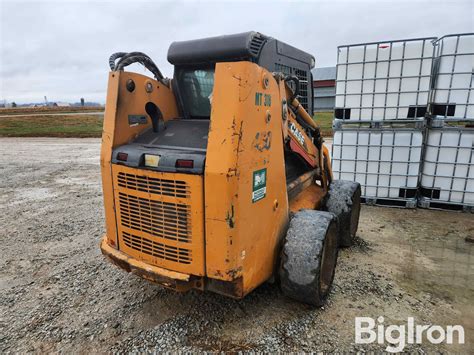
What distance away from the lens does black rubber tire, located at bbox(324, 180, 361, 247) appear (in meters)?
4.00

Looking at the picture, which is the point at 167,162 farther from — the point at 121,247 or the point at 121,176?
the point at 121,247

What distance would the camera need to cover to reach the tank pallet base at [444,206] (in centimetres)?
556

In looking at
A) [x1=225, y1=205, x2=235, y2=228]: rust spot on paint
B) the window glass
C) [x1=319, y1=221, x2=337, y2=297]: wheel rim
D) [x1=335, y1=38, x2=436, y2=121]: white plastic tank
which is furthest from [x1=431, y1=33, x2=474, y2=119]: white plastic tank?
[x1=225, y1=205, x2=235, y2=228]: rust spot on paint

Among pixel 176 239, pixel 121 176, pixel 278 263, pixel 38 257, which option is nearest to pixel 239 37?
pixel 121 176

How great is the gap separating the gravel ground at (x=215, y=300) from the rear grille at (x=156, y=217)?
33.8 inches

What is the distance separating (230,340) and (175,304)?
2.37 ft

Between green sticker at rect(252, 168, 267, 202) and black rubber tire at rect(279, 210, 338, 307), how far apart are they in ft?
1.63

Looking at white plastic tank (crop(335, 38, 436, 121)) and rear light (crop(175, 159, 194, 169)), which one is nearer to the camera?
rear light (crop(175, 159, 194, 169))

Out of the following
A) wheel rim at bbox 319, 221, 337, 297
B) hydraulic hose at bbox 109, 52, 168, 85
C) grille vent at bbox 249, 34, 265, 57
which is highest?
grille vent at bbox 249, 34, 265, 57

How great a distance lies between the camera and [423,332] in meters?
2.70

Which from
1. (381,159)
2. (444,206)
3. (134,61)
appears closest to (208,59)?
(134,61)

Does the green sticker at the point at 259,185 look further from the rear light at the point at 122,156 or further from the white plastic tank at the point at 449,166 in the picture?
the white plastic tank at the point at 449,166

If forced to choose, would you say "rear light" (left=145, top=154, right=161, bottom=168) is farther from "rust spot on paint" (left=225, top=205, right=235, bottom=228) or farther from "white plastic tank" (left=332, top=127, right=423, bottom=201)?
"white plastic tank" (left=332, top=127, right=423, bottom=201)

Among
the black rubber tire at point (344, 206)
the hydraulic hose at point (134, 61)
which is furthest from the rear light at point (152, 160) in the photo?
the black rubber tire at point (344, 206)
